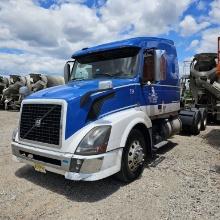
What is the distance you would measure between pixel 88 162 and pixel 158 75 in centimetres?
239

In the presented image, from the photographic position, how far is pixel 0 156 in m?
8.01

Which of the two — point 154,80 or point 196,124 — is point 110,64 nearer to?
point 154,80

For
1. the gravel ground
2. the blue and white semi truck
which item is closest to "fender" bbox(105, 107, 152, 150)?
the blue and white semi truck

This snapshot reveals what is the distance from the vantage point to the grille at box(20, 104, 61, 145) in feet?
17.6

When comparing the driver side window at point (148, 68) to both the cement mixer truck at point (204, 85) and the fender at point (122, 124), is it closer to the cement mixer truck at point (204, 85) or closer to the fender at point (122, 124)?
the fender at point (122, 124)

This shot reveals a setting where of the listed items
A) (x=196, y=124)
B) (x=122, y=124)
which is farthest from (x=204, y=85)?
(x=122, y=124)

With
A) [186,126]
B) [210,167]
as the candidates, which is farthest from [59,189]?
[186,126]

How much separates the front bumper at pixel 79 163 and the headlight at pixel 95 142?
0.27ft

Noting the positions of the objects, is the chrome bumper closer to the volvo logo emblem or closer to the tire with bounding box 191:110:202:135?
the volvo logo emblem

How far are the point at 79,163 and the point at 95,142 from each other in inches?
15.9

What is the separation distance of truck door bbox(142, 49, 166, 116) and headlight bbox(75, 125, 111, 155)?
73.9 inches

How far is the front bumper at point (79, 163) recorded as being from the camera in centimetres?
505

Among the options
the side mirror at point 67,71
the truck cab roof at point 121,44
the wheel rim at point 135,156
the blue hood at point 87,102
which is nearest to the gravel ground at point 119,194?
the wheel rim at point 135,156

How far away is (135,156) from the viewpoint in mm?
5992
